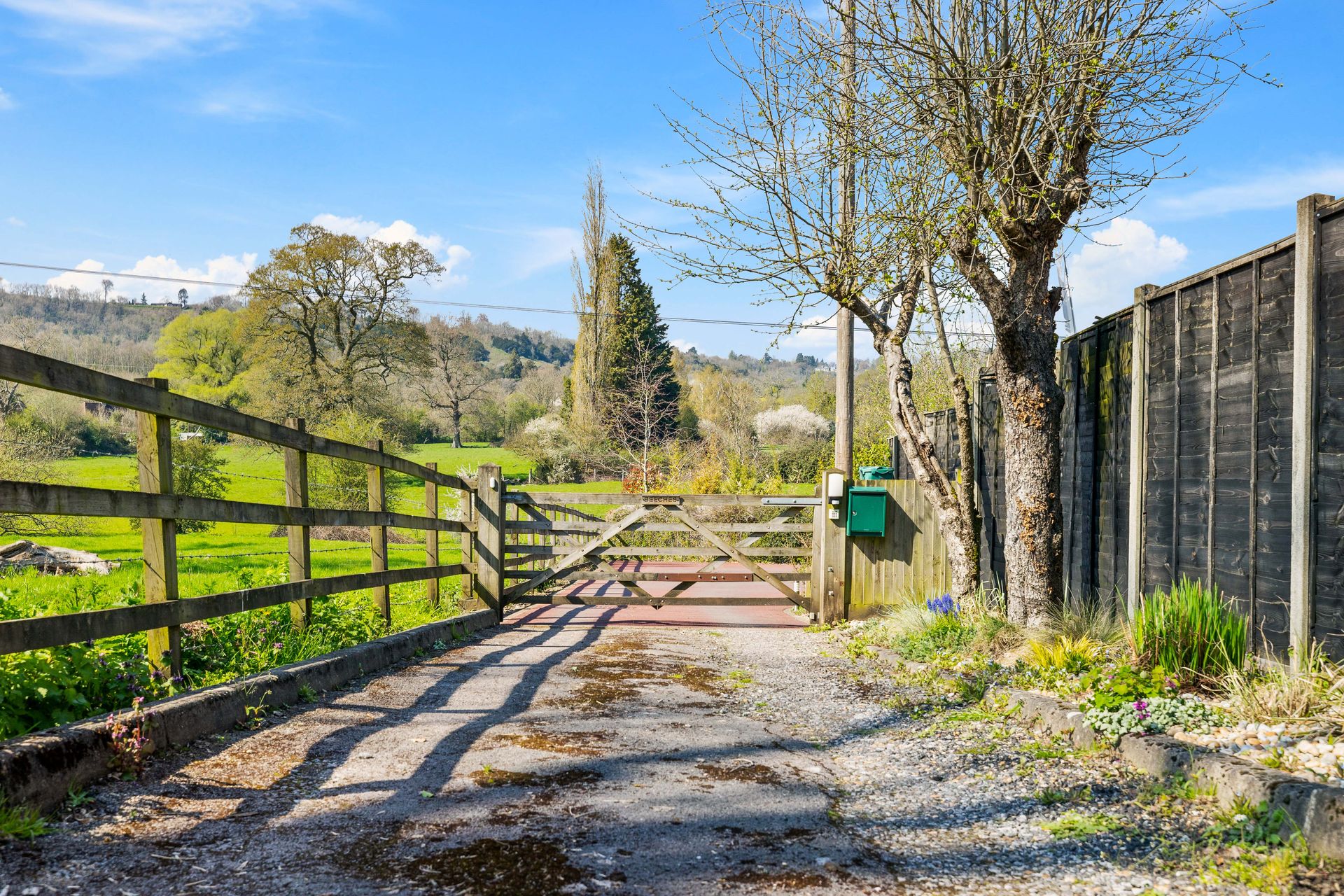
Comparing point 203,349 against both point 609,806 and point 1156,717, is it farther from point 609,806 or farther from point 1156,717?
point 1156,717

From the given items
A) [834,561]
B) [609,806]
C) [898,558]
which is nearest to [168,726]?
[609,806]

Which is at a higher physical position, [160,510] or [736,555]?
[160,510]

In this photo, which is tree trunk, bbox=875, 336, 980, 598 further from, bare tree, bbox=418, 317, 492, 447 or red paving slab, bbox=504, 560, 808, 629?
bare tree, bbox=418, 317, 492, 447

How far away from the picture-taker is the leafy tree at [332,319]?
3334cm

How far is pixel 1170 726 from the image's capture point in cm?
397

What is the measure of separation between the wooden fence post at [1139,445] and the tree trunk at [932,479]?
7.66 feet

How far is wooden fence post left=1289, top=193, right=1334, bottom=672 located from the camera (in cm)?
413

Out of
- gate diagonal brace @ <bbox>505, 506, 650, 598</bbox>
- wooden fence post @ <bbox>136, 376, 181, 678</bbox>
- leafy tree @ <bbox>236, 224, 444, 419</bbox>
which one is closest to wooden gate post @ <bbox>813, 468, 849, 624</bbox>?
gate diagonal brace @ <bbox>505, 506, 650, 598</bbox>

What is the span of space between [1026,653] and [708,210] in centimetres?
468

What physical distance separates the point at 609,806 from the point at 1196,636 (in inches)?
128

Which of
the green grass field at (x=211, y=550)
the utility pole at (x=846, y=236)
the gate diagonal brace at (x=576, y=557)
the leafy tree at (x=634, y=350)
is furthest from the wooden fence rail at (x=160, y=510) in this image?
the leafy tree at (x=634, y=350)

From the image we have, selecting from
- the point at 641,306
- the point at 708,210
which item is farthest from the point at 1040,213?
the point at 641,306

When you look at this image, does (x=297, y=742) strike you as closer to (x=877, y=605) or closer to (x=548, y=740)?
(x=548, y=740)

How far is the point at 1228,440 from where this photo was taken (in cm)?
489
